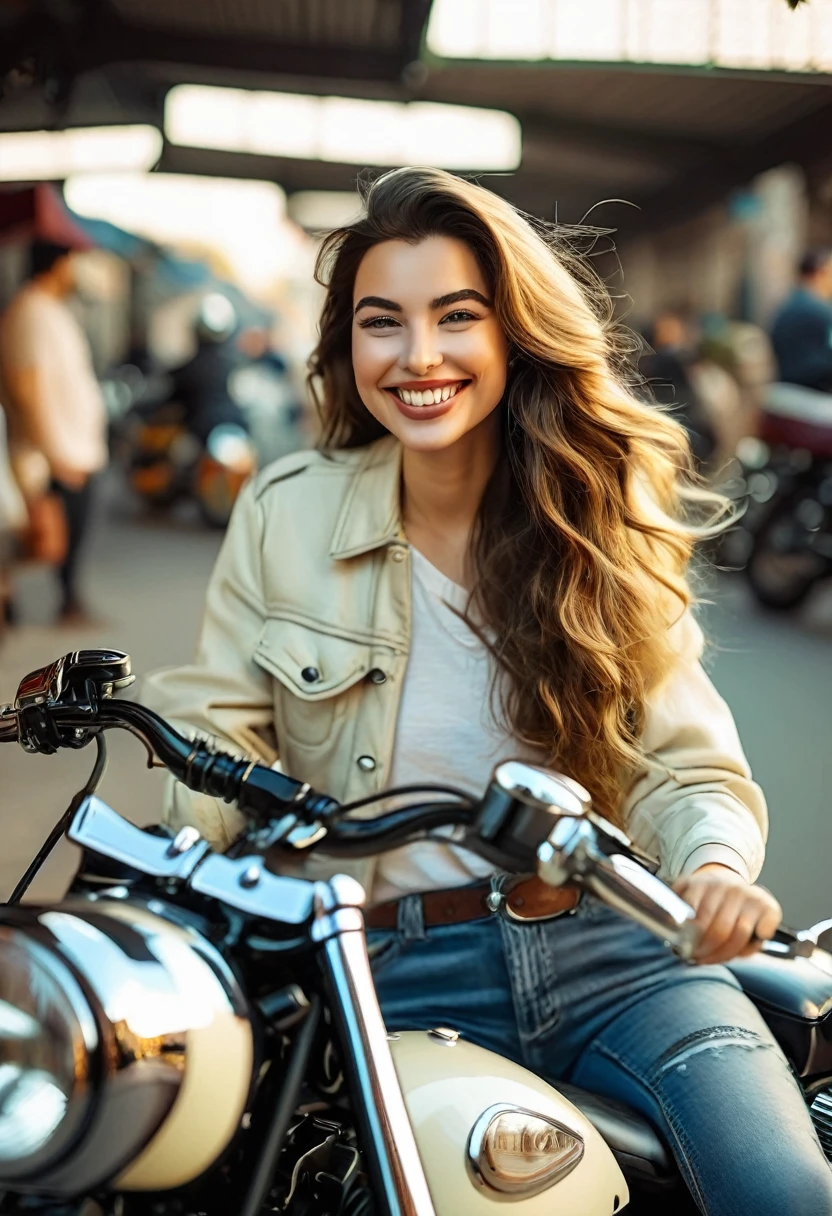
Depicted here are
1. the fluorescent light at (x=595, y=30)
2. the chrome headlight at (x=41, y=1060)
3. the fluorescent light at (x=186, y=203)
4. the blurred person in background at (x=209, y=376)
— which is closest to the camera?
the chrome headlight at (x=41, y=1060)

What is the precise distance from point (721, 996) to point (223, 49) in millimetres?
1936

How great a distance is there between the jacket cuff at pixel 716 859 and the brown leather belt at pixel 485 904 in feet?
0.58

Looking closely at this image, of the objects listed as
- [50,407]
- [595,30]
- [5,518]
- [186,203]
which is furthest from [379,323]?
[50,407]

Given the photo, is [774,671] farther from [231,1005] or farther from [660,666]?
[231,1005]

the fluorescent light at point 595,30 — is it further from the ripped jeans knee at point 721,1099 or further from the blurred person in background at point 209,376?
the blurred person in background at point 209,376

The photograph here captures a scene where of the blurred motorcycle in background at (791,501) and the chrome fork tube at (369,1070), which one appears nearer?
the chrome fork tube at (369,1070)

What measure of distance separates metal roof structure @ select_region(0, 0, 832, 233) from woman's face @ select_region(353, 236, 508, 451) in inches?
24.3

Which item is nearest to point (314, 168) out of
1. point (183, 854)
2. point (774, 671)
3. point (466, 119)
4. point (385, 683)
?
point (466, 119)

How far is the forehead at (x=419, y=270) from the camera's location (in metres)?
1.62

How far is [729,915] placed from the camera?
1.14m

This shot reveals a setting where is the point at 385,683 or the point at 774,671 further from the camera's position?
Result: the point at 774,671

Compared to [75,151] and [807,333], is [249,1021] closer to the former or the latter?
[75,151]

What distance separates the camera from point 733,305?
17.8 metres

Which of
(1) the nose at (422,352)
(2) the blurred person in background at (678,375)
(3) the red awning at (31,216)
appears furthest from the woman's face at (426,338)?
(2) the blurred person in background at (678,375)
